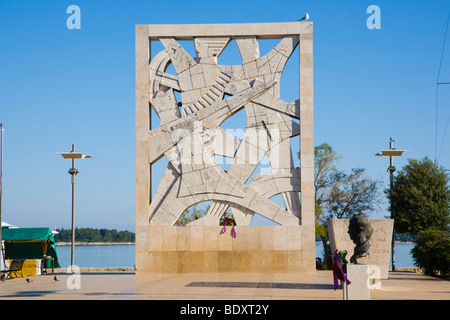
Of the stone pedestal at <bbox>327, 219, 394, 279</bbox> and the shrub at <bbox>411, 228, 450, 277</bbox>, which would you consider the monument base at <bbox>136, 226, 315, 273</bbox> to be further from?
the stone pedestal at <bbox>327, 219, 394, 279</bbox>

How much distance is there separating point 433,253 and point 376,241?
4.43 metres

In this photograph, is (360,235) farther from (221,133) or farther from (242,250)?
(221,133)

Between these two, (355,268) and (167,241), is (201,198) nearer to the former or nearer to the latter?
(167,241)

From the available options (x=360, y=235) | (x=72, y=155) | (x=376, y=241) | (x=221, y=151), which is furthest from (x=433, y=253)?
(x=72, y=155)

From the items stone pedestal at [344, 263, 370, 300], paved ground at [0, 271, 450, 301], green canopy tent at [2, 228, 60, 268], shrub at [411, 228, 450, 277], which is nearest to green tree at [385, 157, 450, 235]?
shrub at [411, 228, 450, 277]

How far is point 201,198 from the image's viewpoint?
18922mm

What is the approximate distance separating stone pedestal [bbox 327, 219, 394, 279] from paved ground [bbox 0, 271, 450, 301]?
2.07ft

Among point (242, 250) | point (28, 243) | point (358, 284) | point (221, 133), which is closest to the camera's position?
point (358, 284)

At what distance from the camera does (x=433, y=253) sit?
18.2m

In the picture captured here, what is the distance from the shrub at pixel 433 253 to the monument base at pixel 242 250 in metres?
3.39

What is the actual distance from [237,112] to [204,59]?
1.98m
